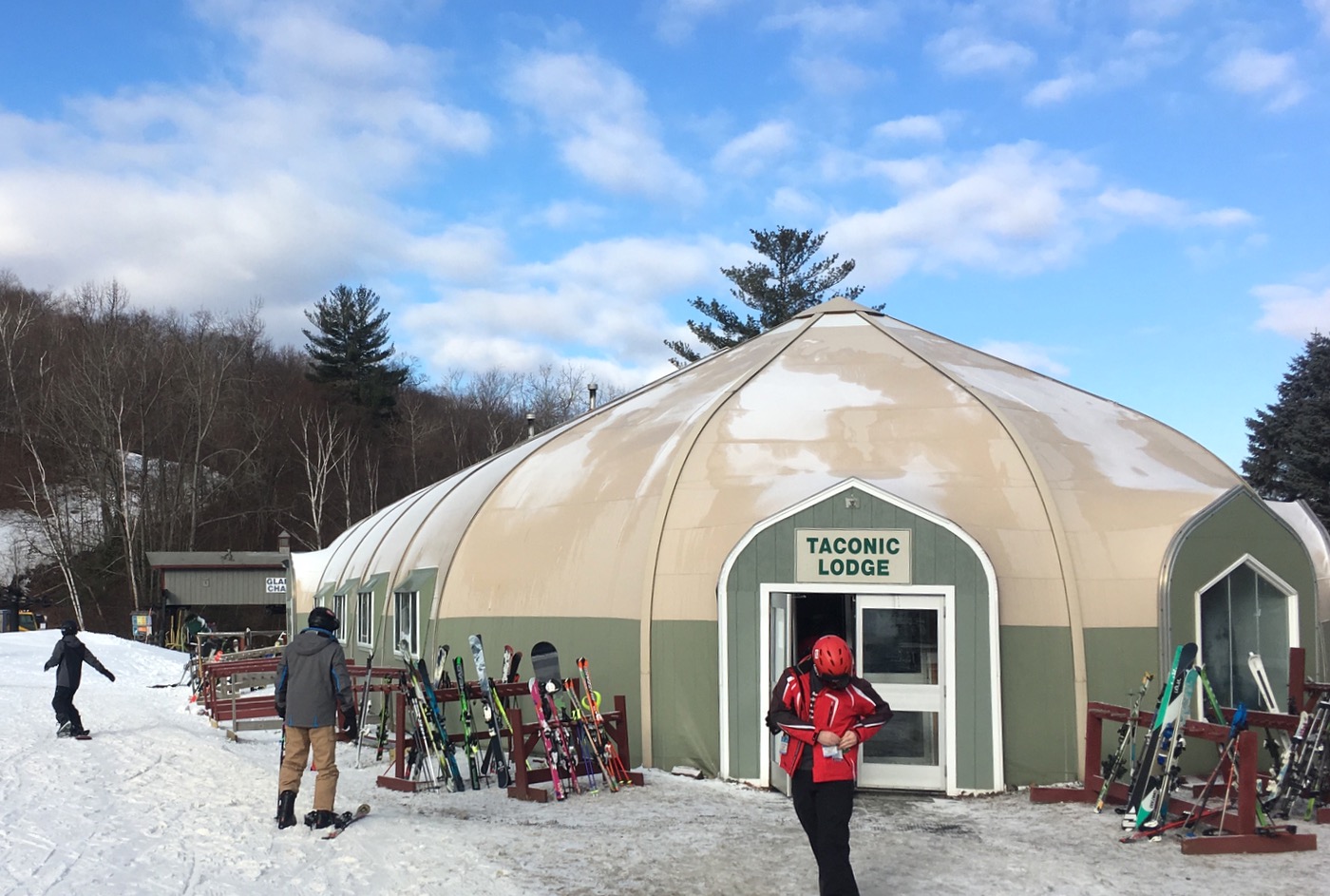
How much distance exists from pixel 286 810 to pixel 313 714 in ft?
2.47

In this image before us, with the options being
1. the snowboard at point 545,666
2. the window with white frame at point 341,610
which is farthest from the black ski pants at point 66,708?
the snowboard at point 545,666

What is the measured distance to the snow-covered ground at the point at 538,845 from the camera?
7004mm

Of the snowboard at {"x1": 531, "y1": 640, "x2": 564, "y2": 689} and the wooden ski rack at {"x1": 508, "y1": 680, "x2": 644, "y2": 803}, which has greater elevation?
the snowboard at {"x1": 531, "y1": 640, "x2": 564, "y2": 689}

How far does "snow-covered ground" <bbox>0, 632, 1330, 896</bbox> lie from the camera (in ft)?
23.0

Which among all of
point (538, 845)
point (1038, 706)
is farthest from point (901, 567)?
point (538, 845)

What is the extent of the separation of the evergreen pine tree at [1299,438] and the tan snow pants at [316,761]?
35.0 metres

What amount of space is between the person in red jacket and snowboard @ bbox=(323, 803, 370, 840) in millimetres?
3816

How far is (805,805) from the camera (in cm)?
621

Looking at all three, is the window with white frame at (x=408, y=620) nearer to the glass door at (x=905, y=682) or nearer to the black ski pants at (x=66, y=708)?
the black ski pants at (x=66, y=708)

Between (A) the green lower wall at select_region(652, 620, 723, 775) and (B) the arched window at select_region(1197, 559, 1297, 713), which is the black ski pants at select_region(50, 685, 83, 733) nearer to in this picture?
(A) the green lower wall at select_region(652, 620, 723, 775)

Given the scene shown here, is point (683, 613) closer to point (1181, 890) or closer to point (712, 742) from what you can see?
point (712, 742)

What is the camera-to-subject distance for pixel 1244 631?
1102 centimetres

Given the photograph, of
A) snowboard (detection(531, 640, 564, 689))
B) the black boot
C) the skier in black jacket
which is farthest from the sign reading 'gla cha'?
the skier in black jacket

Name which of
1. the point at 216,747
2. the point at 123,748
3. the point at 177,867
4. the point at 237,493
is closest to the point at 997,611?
the point at 177,867
